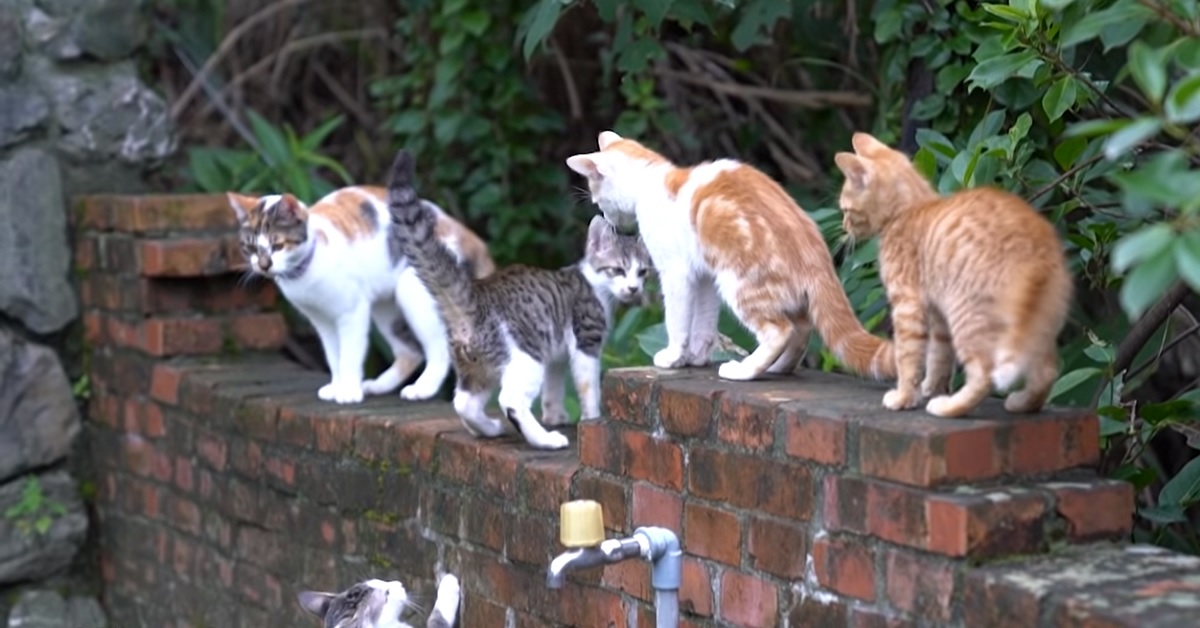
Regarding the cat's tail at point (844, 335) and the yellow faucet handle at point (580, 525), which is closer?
the yellow faucet handle at point (580, 525)

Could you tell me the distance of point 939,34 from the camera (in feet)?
12.7

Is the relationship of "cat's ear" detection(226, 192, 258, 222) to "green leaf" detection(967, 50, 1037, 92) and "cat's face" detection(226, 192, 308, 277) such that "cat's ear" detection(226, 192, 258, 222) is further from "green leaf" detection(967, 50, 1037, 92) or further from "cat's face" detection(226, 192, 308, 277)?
"green leaf" detection(967, 50, 1037, 92)

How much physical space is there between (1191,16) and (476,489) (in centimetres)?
179

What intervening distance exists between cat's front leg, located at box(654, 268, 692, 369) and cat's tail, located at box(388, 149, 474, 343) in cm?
52

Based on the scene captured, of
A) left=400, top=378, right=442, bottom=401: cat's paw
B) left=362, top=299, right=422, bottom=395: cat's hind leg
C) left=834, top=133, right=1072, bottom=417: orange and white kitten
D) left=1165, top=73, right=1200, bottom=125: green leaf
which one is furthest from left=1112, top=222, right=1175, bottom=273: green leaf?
left=362, top=299, right=422, bottom=395: cat's hind leg

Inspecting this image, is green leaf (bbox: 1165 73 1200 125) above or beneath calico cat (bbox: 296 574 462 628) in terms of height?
above

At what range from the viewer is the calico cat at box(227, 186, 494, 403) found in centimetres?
407

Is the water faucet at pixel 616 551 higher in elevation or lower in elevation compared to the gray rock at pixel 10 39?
lower

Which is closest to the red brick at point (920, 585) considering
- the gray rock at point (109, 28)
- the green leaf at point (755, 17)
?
the green leaf at point (755, 17)

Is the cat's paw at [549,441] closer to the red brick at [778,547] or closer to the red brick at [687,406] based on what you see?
the red brick at [687,406]

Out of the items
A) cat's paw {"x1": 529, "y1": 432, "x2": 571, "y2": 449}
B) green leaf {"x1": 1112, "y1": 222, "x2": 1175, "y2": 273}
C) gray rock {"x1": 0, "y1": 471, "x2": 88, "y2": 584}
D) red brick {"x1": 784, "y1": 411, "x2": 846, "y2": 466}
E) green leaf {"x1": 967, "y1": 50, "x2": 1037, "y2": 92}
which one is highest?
green leaf {"x1": 967, "y1": 50, "x2": 1037, "y2": 92}

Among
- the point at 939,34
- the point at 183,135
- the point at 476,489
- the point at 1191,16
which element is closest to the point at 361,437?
the point at 476,489

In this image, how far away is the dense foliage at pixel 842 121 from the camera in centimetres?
272

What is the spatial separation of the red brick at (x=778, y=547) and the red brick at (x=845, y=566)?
0.13 feet
